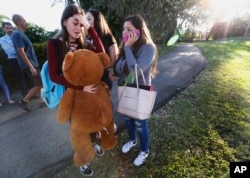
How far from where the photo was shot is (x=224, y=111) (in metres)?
4.32

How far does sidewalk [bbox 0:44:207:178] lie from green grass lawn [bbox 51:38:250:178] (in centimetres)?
28

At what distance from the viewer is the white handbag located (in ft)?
8.08

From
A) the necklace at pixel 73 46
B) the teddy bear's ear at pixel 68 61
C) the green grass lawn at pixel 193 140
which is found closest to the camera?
the teddy bear's ear at pixel 68 61

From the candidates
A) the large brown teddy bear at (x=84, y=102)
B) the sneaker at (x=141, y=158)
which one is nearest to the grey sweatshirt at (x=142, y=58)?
the large brown teddy bear at (x=84, y=102)

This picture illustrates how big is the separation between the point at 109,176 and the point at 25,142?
5.54 ft

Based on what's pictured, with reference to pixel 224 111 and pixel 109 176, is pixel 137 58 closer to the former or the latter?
pixel 109 176

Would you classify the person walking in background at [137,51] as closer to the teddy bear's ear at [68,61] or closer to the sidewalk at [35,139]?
the teddy bear's ear at [68,61]

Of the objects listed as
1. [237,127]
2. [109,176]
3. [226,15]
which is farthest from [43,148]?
[226,15]

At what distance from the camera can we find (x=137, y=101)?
2500 mm

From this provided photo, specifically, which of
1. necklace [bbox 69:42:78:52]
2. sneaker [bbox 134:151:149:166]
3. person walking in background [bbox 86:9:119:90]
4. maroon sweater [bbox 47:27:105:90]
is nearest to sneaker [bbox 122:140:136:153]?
sneaker [bbox 134:151:149:166]

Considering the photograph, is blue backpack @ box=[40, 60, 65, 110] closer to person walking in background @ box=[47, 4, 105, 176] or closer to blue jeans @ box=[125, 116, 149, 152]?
person walking in background @ box=[47, 4, 105, 176]

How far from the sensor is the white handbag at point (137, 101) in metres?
2.46

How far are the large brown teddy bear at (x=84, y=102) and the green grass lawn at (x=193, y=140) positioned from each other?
631mm

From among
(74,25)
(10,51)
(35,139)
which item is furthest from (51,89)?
(10,51)
